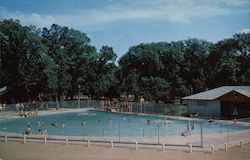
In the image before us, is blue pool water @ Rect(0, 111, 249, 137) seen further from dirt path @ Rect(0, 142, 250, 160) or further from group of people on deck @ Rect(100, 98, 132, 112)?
dirt path @ Rect(0, 142, 250, 160)

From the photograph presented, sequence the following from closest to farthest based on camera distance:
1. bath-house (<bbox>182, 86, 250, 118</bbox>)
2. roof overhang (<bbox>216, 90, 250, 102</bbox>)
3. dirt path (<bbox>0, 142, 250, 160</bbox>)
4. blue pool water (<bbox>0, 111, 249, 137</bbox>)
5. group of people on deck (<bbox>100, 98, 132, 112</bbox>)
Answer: dirt path (<bbox>0, 142, 250, 160</bbox>) < blue pool water (<bbox>0, 111, 249, 137</bbox>) < roof overhang (<bbox>216, 90, 250, 102</bbox>) < bath-house (<bbox>182, 86, 250, 118</bbox>) < group of people on deck (<bbox>100, 98, 132, 112</bbox>)

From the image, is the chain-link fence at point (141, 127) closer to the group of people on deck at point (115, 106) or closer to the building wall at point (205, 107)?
the group of people on deck at point (115, 106)

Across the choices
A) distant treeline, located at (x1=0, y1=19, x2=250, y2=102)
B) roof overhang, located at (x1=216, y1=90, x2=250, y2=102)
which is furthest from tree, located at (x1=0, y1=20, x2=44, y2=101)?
roof overhang, located at (x1=216, y1=90, x2=250, y2=102)

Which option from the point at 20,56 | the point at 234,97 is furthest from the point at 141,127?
the point at 20,56

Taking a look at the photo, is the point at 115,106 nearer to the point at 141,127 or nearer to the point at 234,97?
the point at 141,127

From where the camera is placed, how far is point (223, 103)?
40500 millimetres

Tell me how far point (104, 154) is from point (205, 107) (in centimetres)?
2252

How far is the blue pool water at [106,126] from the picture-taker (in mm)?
33750

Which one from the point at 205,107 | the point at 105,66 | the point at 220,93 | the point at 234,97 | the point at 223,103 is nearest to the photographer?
the point at 234,97

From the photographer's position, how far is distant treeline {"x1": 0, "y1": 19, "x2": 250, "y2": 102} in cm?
5608

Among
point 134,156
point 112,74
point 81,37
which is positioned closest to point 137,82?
point 112,74

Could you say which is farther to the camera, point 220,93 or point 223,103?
point 220,93

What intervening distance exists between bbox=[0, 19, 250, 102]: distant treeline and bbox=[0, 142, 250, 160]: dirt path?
33.5 metres

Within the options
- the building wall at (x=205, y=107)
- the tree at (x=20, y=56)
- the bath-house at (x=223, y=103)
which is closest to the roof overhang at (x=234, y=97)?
the bath-house at (x=223, y=103)
